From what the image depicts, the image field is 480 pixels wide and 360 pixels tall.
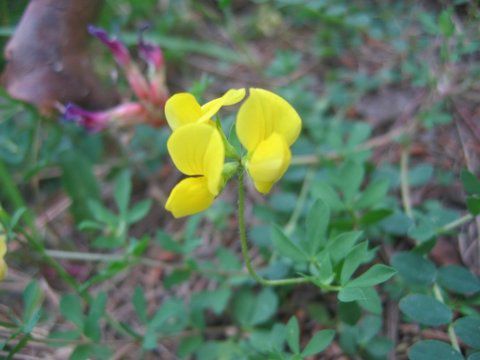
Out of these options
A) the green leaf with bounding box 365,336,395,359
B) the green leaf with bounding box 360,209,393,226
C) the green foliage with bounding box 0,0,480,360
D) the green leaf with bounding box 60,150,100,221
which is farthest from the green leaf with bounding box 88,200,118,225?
the green leaf with bounding box 365,336,395,359

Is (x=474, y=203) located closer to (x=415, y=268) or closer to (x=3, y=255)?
(x=415, y=268)

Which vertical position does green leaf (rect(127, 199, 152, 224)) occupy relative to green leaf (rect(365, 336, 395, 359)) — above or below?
above

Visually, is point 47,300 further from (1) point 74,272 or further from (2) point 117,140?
(2) point 117,140

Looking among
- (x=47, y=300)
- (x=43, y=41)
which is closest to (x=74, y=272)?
(x=47, y=300)

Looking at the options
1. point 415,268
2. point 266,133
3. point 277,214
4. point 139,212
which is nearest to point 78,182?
point 139,212

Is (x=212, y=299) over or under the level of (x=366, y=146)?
under

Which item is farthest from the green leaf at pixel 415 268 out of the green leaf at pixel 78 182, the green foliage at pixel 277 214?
the green leaf at pixel 78 182

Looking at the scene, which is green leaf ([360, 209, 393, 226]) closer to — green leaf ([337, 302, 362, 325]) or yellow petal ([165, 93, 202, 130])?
green leaf ([337, 302, 362, 325])

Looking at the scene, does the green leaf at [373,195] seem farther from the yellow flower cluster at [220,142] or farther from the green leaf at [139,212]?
the green leaf at [139,212]
